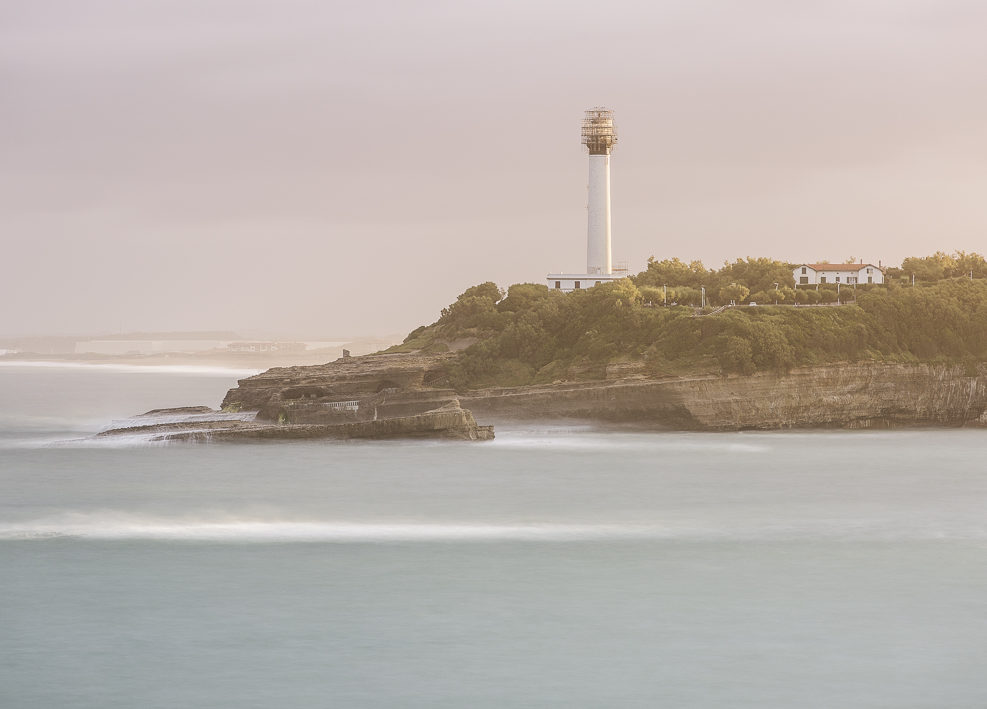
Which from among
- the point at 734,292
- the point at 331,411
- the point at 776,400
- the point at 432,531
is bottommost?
the point at 432,531

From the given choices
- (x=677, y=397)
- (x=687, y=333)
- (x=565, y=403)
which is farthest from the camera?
(x=687, y=333)

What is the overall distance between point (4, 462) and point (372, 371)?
1586cm

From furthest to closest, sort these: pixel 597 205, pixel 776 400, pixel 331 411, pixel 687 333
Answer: pixel 597 205 → pixel 687 333 → pixel 776 400 → pixel 331 411

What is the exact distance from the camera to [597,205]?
6938 centimetres

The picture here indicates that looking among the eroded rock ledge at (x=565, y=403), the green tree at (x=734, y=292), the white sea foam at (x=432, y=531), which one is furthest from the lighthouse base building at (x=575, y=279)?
the white sea foam at (x=432, y=531)

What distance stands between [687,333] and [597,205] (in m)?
16.4

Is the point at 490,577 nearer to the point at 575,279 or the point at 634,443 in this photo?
the point at 634,443

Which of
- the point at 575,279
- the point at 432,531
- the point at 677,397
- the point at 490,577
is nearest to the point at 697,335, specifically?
the point at 677,397

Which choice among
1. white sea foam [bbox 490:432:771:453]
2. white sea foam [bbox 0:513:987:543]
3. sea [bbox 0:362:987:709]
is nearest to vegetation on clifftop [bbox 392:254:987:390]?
white sea foam [bbox 490:432:771:453]

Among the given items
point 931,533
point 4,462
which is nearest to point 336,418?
point 4,462

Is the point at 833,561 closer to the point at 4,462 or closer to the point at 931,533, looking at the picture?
the point at 931,533

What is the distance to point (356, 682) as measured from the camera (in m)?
18.5

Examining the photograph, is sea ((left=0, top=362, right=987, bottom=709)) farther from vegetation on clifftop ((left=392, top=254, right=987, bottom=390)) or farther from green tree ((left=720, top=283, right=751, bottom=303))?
green tree ((left=720, top=283, right=751, bottom=303))

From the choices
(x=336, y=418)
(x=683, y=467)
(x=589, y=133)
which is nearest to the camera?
(x=683, y=467)
